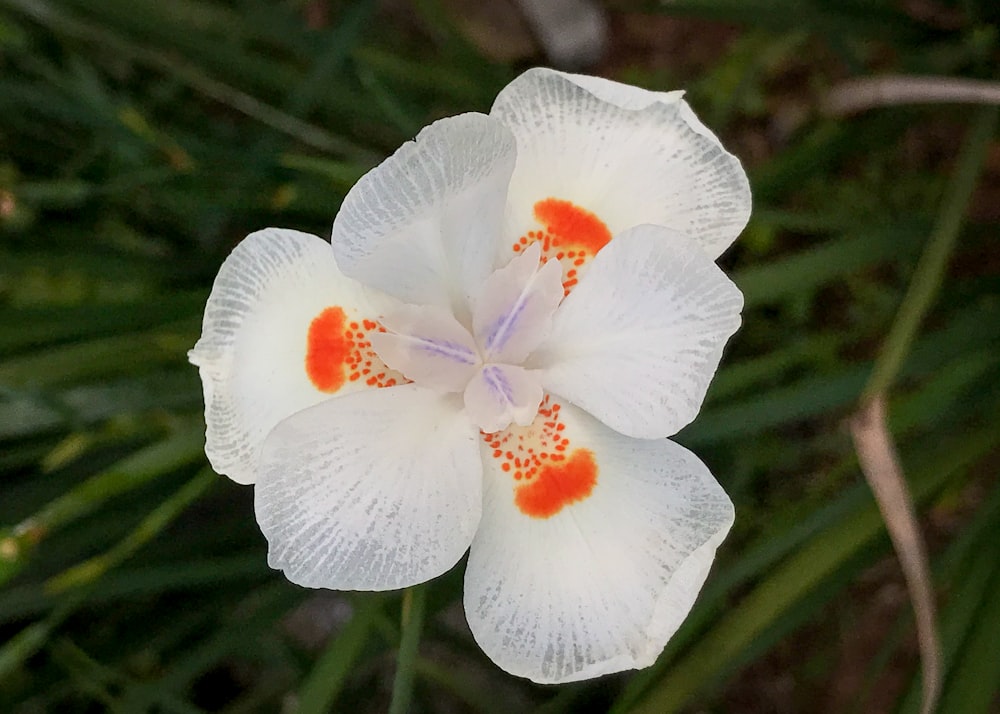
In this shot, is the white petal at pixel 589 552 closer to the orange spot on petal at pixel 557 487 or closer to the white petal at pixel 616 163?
the orange spot on petal at pixel 557 487

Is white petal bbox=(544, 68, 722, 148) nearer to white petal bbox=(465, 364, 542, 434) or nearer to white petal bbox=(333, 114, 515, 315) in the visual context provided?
white petal bbox=(333, 114, 515, 315)

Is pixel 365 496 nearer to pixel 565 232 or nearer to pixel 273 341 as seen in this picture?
pixel 273 341

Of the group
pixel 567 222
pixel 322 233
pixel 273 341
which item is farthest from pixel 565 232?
pixel 322 233

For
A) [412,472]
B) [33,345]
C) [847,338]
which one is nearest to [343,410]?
[412,472]

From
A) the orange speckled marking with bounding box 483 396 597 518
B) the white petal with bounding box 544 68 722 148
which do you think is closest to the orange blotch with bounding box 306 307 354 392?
the orange speckled marking with bounding box 483 396 597 518

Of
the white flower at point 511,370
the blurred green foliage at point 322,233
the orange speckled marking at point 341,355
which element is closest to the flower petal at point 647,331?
the white flower at point 511,370
